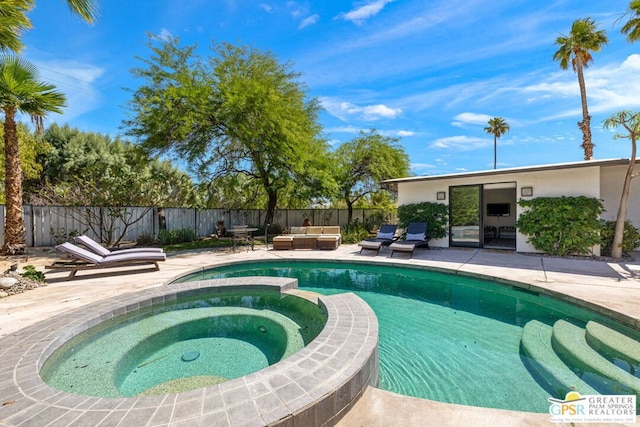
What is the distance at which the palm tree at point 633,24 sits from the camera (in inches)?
329

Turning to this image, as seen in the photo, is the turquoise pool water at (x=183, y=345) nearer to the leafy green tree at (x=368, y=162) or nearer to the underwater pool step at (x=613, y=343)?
the underwater pool step at (x=613, y=343)

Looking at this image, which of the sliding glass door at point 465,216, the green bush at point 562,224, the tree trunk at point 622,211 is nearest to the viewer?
the tree trunk at point 622,211

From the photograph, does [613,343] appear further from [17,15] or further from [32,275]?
[17,15]

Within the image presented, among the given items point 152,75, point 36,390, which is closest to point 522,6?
point 36,390

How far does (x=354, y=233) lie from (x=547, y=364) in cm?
1052

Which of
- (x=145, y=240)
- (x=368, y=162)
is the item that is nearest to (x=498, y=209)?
(x=368, y=162)

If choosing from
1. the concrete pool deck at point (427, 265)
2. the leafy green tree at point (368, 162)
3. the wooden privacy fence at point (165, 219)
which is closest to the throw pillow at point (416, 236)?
the concrete pool deck at point (427, 265)

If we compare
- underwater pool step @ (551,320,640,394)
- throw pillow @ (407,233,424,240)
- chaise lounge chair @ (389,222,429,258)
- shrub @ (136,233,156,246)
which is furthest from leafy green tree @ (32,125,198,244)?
underwater pool step @ (551,320,640,394)

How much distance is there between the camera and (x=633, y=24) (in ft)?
29.4

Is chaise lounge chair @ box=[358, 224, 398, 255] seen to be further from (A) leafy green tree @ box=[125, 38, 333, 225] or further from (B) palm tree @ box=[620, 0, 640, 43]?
(B) palm tree @ box=[620, 0, 640, 43]

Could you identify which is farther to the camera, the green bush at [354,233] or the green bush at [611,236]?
the green bush at [354,233]

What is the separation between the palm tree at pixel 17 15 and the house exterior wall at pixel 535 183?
10.6 meters

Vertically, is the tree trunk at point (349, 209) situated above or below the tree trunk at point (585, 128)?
below

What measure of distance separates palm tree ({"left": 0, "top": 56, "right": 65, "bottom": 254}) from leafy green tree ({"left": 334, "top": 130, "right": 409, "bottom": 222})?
11075mm
